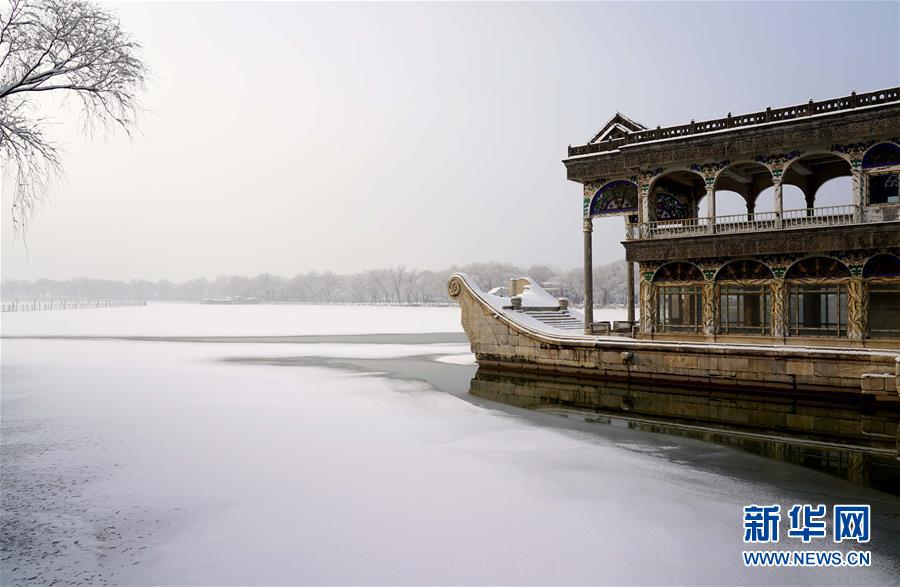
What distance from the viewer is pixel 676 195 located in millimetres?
25703

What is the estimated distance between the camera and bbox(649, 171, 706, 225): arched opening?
24.4 metres

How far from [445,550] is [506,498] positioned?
1894 millimetres

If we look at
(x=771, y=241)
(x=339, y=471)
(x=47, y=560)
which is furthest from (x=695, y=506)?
(x=771, y=241)

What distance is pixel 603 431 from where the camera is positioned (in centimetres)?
1262

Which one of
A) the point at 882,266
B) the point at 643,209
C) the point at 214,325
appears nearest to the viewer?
the point at 882,266

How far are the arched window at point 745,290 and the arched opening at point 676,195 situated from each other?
12.3ft

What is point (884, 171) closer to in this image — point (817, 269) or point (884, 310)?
point (817, 269)

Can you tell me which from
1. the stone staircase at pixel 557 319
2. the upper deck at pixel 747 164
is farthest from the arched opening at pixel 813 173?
the stone staircase at pixel 557 319

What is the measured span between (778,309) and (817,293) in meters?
1.41

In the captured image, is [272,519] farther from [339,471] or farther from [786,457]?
[786,457]

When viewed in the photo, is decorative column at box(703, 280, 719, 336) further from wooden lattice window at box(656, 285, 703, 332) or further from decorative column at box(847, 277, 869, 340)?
decorative column at box(847, 277, 869, 340)

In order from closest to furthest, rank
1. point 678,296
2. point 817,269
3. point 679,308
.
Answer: point 817,269 → point 679,308 → point 678,296
